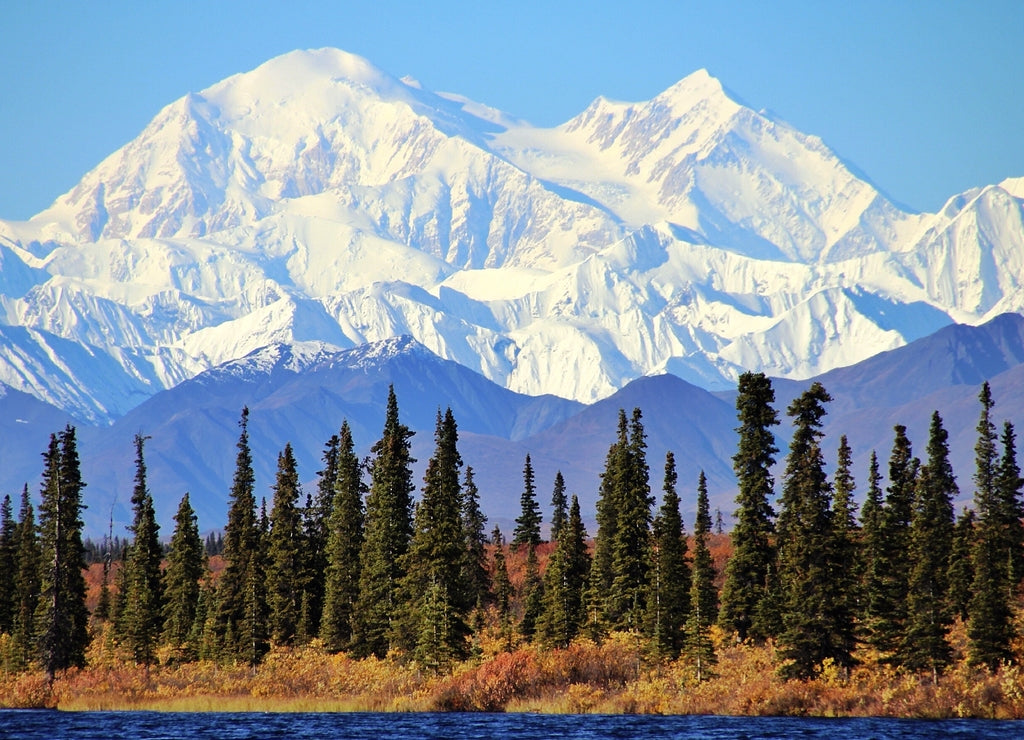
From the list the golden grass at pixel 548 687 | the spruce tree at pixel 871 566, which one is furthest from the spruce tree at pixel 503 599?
the spruce tree at pixel 871 566

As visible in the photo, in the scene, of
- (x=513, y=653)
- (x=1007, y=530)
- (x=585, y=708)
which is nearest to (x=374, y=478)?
(x=513, y=653)

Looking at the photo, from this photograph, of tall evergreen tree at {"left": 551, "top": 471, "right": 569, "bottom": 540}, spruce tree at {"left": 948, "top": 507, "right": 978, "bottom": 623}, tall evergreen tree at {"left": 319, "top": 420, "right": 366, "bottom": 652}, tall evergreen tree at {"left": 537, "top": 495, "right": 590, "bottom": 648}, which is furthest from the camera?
tall evergreen tree at {"left": 551, "top": 471, "right": 569, "bottom": 540}

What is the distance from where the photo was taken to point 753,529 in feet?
290

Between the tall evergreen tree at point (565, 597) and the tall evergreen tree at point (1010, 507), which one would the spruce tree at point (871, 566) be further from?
the tall evergreen tree at point (565, 597)

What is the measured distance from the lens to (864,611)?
88.7 meters

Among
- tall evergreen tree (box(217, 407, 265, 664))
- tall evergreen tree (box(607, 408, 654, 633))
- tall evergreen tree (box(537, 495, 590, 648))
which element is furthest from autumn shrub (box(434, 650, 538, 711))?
tall evergreen tree (box(217, 407, 265, 664))

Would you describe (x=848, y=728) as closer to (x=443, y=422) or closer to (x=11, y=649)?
(x=443, y=422)

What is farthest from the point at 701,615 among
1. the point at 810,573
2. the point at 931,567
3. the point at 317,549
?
the point at 317,549

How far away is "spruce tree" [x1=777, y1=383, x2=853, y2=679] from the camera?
79938 mm

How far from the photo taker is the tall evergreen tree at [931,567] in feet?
262

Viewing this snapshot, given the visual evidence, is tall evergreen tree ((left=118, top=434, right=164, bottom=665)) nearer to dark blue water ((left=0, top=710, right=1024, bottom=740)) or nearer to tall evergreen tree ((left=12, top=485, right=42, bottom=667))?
tall evergreen tree ((left=12, top=485, right=42, bottom=667))

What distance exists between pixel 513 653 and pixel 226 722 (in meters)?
16.7

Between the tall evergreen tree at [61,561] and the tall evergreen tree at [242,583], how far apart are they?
981cm

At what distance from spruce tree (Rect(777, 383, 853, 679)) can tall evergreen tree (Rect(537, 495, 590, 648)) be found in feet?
70.8
